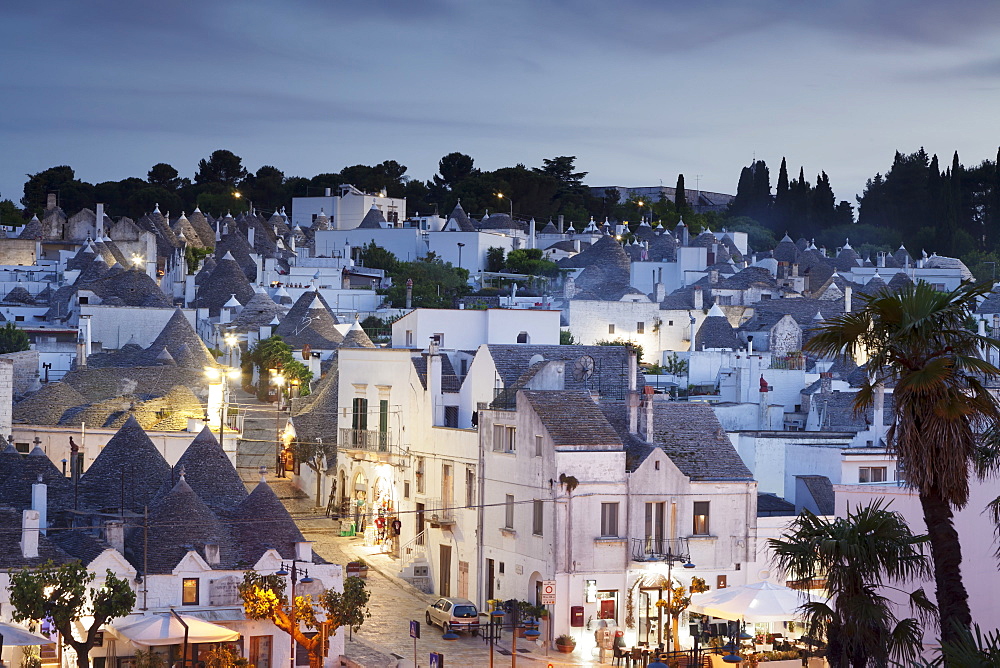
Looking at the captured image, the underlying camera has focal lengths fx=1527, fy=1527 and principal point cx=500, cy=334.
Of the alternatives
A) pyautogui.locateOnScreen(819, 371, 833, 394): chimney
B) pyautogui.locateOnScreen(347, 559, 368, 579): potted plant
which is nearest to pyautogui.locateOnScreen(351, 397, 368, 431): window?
pyautogui.locateOnScreen(347, 559, 368, 579): potted plant

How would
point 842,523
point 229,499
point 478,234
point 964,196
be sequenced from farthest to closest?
point 964,196, point 478,234, point 229,499, point 842,523

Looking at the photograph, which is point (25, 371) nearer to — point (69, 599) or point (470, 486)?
point (470, 486)

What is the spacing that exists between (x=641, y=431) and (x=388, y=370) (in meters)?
11.0

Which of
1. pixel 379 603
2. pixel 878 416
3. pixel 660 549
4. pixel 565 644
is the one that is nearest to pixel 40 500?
Answer: pixel 379 603

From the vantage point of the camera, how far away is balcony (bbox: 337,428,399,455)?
46688 mm

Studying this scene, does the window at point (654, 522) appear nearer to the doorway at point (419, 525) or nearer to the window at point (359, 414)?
the doorway at point (419, 525)

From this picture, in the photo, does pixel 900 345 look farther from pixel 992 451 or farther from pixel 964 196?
pixel 964 196

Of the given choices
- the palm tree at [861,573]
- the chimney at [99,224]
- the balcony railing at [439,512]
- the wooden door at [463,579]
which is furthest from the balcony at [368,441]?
the chimney at [99,224]

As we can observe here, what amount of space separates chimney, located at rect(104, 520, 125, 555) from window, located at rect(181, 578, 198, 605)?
1.55 metres

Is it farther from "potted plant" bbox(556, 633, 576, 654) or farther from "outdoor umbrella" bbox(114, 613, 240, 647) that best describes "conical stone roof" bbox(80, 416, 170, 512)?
"potted plant" bbox(556, 633, 576, 654)

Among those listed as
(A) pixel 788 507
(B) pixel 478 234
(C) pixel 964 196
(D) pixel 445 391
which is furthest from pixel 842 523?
(C) pixel 964 196

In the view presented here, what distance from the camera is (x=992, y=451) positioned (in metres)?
18.8

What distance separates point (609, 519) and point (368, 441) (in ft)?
41.2

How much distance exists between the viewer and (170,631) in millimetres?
30500
